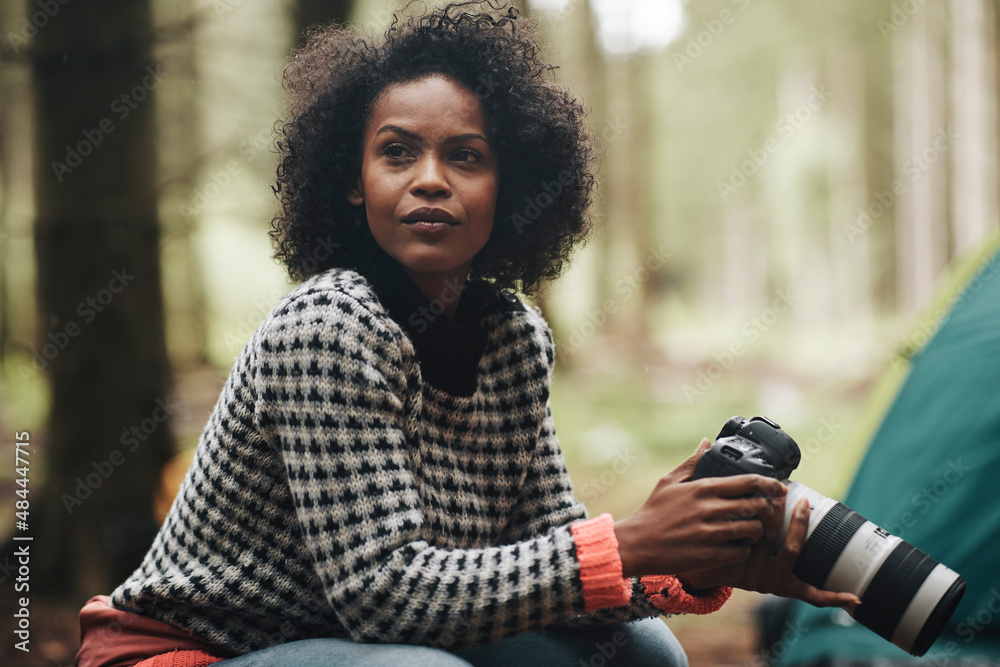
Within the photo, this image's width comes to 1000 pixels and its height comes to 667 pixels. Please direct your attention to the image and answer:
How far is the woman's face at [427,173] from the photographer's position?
1.26 metres

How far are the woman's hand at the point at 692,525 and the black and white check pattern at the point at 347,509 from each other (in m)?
0.09

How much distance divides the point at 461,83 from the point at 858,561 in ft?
3.03

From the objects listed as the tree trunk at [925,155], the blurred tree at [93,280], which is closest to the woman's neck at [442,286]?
the blurred tree at [93,280]

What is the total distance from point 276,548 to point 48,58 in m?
2.34

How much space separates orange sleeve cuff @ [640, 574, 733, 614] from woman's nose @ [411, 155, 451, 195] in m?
0.72

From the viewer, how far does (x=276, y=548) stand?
3.89 feet

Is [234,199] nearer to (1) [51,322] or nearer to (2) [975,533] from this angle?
(1) [51,322]

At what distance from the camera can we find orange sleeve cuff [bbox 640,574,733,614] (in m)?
1.34

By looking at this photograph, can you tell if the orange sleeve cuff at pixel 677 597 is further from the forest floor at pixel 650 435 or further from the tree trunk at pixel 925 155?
the tree trunk at pixel 925 155

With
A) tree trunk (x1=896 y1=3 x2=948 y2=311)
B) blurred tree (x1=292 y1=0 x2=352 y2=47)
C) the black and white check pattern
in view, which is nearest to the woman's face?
the black and white check pattern

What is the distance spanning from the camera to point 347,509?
3.48ft

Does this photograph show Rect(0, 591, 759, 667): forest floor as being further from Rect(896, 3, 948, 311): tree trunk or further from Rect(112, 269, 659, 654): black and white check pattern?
Rect(896, 3, 948, 311): tree trunk

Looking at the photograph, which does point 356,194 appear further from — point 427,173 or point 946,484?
point 946,484

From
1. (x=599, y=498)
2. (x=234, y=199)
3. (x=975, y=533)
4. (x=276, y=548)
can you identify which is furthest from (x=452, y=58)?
(x=234, y=199)
